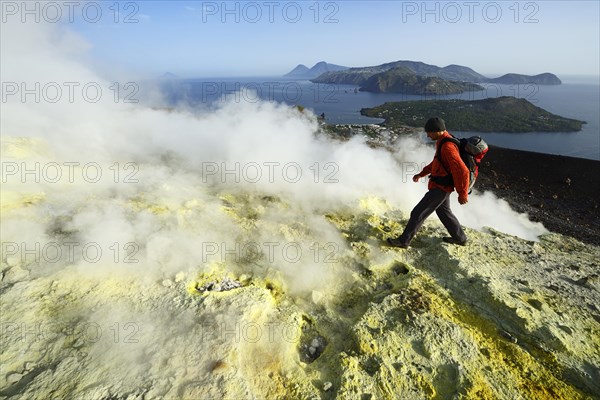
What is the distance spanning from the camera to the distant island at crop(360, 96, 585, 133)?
69188 millimetres

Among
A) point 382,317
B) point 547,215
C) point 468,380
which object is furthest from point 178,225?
point 547,215

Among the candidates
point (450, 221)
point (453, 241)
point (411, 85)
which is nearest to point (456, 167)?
point (450, 221)

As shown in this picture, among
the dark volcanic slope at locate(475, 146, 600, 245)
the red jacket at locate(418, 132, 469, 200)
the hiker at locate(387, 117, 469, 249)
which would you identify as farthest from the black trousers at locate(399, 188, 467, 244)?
the dark volcanic slope at locate(475, 146, 600, 245)

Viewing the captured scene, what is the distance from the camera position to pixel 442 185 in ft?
18.7

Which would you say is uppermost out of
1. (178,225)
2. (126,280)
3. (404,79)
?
(404,79)

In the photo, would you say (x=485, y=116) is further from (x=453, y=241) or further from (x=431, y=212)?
(x=431, y=212)

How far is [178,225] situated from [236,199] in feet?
6.43

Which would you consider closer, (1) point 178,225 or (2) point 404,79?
(1) point 178,225

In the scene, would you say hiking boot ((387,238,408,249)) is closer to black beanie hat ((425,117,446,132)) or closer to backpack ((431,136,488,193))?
backpack ((431,136,488,193))

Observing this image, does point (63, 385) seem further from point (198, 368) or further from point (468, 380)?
point (468, 380)

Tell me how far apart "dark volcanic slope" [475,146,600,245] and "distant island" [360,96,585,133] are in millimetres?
49237

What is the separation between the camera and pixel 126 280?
15.2ft

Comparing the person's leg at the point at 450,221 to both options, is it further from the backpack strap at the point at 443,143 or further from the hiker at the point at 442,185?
the backpack strap at the point at 443,143

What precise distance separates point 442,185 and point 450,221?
854 mm
